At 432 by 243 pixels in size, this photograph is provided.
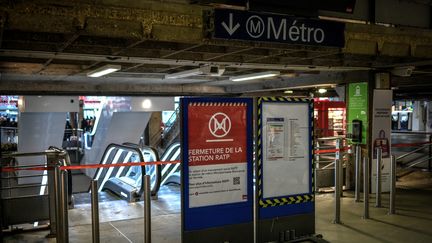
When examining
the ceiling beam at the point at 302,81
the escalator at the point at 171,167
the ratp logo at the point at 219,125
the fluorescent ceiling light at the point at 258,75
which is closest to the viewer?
the ratp logo at the point at 219,125

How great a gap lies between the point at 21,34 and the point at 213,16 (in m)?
2.34

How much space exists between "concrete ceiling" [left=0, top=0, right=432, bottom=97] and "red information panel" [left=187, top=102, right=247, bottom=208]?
1003mm

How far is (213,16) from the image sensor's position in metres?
5.02

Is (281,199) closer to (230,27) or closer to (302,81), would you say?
(230,27)

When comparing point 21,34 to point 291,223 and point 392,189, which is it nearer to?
point 291,223

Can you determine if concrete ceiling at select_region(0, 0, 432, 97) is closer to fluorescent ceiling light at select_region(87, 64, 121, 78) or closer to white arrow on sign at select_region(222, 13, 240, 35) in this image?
fluorescent ceiling light at select_region(87, 64, 121, 78)

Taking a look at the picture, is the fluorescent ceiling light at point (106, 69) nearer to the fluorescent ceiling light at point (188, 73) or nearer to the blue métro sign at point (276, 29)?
the fluorescent ceiling light at point (188, 73)

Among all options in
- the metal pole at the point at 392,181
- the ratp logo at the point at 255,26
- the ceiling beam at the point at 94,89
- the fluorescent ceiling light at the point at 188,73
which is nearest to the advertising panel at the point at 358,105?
the metal pole at the point at 392,181

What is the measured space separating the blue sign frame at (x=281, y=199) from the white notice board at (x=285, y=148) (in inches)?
1.5

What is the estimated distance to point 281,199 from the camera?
5.21 m

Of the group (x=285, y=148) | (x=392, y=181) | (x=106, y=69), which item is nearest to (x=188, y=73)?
(x=106, y=69)

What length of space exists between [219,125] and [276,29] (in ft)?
5.05

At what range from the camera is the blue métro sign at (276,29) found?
4.95 m

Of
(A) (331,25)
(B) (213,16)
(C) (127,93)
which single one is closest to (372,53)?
(A) (331,25)
